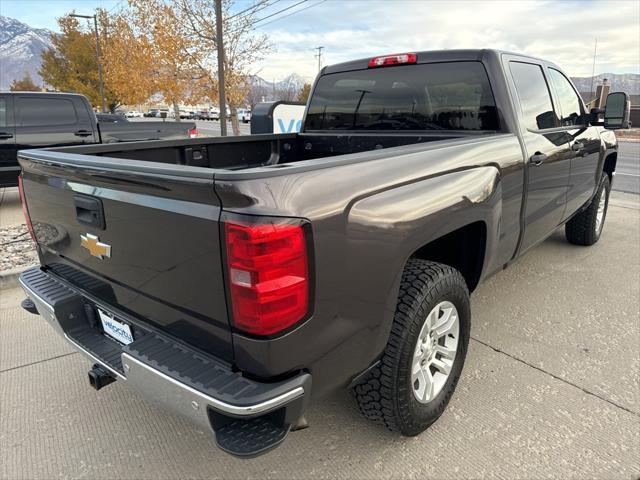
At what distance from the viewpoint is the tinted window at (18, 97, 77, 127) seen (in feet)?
24.8

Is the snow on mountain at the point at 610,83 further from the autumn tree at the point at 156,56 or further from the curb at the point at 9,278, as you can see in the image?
the curb at the point at 9,278

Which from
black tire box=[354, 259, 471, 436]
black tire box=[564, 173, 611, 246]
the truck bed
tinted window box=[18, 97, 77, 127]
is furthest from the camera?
tinted window box=[18, 97, 77, 127]

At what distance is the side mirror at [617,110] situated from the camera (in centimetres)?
418

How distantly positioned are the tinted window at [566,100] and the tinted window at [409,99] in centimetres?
111

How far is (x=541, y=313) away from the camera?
371cm

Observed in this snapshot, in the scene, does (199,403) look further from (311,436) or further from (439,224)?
(439,224)

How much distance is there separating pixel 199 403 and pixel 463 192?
1579 millimetres

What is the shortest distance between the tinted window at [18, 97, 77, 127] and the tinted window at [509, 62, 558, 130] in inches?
298

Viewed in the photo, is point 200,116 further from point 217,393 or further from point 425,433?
point 217,393

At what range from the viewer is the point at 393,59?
3.44 m

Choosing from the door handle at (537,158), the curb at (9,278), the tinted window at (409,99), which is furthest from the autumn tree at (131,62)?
the door handle at (537,158)

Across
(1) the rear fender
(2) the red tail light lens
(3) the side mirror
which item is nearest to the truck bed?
(1) the rear fender

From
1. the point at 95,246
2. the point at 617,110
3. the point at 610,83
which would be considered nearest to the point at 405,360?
the point at 95,246

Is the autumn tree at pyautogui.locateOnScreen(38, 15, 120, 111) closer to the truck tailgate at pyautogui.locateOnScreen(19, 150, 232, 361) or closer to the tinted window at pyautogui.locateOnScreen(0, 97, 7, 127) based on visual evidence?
the tinted window at pyautogui.locateOnScreen(0, 97, 7, 127)
